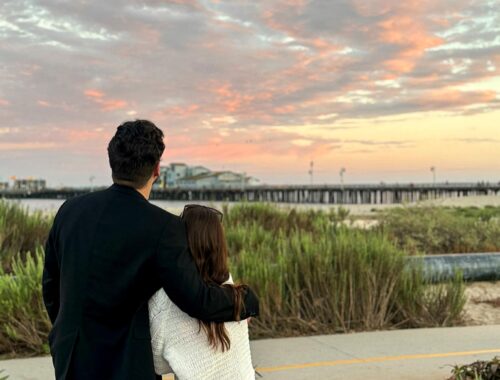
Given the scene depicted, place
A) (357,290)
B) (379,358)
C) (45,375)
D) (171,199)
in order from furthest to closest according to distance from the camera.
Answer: (171,199) → (357,290) → (379,358) → (45,375)

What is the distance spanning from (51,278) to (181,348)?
741 millimetres

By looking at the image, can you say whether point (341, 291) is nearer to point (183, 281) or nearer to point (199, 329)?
point (199, 329)

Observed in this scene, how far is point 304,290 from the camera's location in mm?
7852

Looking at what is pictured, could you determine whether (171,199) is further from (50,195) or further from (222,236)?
(222,236)

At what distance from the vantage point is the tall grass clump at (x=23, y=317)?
23.3 ft

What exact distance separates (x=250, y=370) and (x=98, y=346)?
73cm

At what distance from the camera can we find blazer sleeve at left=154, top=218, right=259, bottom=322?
8.76 feet

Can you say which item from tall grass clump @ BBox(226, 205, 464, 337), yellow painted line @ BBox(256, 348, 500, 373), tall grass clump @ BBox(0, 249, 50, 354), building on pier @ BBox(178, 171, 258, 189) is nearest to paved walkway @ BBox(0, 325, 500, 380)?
yellow painted line @ BBox(256, 348, 500, 373)

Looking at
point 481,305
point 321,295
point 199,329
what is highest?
point 199,329

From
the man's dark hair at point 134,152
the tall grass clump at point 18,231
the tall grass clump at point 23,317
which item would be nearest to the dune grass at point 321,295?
the tall grass clump at point 23,317

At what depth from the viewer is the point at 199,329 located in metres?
2.86

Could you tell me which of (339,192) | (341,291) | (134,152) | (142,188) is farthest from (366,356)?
(339,192)

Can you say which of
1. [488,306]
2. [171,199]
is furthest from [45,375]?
[171,199]

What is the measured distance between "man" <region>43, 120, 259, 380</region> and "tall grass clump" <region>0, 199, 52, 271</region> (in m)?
8.52
